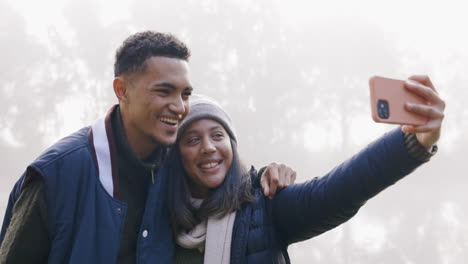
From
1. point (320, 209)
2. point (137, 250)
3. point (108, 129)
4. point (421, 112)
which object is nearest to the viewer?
point (421, 112)

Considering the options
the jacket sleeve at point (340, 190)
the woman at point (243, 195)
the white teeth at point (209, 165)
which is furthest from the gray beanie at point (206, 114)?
the jacket sleeve at point (340, 190)

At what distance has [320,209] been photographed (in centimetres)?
356

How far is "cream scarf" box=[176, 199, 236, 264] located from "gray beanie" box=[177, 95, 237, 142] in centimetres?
92

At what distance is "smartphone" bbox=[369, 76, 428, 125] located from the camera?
293 cm

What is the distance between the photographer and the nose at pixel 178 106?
14.0ft

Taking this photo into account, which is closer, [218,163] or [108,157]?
[108,157]

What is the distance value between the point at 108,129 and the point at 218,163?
1.00m

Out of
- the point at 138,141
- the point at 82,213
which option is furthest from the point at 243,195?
the point at 82,213

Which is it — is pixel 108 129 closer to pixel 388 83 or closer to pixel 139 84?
pixel 139 84

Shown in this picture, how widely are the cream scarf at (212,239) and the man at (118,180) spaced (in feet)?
0.55

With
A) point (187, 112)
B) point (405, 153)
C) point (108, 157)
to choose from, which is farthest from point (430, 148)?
point (108, 157)

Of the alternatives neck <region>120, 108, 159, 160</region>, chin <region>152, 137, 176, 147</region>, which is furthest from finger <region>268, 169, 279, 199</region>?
neck <region>120, 108, 159, 160</region>

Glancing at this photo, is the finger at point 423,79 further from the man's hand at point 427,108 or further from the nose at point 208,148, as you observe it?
the nose at point 208,148

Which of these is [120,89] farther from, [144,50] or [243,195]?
[243,195]
